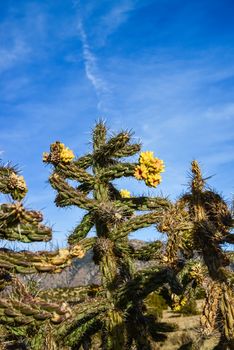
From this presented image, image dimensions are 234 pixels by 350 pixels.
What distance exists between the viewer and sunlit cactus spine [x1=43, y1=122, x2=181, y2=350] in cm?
774

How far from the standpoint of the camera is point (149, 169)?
328 inches

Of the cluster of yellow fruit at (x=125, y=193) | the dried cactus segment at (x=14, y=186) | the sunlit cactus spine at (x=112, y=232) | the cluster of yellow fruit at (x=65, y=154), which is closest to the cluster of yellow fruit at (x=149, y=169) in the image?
the sunlit cactus spine at (x=112, y=232)

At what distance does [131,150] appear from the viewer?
897 cm

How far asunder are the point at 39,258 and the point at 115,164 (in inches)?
175

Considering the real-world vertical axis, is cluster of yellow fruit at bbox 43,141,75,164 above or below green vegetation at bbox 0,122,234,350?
above

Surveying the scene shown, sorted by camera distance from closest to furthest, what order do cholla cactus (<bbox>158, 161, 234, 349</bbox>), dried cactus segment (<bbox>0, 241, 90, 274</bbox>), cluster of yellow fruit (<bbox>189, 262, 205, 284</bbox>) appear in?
dried cactus segment (<bbox>0, 241, 90, 274</bbox>), cholla cactus (<bbox>158, 161, 234, 349</bbox>), cluster of yellow fruit (<bbox>189, 262, 205, 284</bbox>)

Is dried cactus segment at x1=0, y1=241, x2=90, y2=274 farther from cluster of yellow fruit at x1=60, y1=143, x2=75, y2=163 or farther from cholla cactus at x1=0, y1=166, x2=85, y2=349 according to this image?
cluster of yellow fruit at x1=60, y1=143, x2=75, y2=163

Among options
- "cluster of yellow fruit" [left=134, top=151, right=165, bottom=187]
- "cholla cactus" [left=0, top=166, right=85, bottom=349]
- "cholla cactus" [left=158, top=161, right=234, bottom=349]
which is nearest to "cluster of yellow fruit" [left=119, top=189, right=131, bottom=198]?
"cluster of yellow fruit" [left=134, top=151, right=165, bottom=187]

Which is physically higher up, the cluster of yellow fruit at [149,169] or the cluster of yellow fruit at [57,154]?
the cluster of yellow fruit at [57,154]

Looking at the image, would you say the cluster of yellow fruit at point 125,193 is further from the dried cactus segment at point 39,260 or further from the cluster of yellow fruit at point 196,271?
the dried cactus segment at point 39,260

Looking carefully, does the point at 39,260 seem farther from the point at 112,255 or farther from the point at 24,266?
the point at 112,255

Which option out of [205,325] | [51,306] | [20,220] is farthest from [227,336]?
[20,220]

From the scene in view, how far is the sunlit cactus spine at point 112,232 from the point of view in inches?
305

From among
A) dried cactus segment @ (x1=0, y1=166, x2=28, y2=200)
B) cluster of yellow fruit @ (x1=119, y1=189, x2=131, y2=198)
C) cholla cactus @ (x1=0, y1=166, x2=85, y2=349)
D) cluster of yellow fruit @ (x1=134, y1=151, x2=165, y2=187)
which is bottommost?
cholla cactus @ (x1=0, y1=166, x2=85, y2=349)
